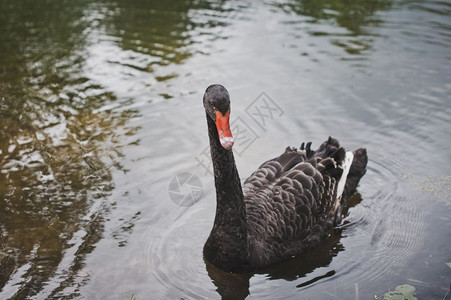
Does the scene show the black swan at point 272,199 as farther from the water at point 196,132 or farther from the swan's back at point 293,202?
the water at point 196,132

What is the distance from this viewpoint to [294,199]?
14.7 ft

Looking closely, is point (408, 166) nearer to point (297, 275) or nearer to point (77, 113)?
point (297, 275)

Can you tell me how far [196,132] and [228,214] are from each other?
252 cm

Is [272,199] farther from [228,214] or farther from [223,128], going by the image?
[223,128]

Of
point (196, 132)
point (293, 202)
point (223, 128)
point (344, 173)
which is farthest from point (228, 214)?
point (196, 132)

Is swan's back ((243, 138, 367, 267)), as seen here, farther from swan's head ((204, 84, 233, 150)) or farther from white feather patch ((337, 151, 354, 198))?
swan's head ((204, 84, 233, 150))

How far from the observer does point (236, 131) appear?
258 inches

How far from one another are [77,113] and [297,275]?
12.6 ft

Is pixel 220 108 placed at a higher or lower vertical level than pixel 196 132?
higher

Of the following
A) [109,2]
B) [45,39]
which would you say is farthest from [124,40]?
[109,2]

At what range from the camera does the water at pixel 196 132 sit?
423 cm

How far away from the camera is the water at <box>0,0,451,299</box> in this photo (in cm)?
423

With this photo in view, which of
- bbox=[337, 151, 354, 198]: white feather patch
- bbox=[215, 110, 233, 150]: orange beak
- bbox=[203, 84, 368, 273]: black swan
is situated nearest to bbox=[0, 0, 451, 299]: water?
bbox=[203, 84, 368, 273]: black swan

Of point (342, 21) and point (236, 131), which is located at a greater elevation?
point (342, 21)
